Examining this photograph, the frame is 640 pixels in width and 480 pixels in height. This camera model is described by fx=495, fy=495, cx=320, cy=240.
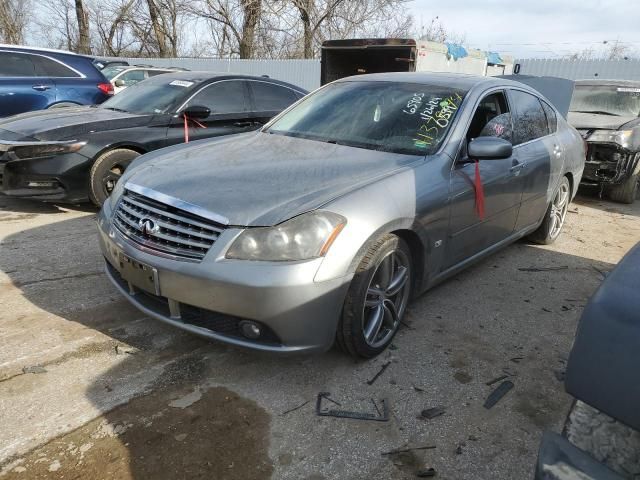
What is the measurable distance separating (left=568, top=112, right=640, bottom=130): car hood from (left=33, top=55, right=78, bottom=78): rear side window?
7.78 meters

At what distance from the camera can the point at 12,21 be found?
34688 mm

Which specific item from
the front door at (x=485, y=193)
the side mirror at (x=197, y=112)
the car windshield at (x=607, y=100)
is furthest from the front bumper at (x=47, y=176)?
the car windshield at (x=607, y=100)

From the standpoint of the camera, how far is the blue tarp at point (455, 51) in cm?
1123

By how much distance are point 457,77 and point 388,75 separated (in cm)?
54

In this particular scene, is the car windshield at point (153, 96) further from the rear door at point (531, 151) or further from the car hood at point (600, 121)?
the car hood at point (600, 121)

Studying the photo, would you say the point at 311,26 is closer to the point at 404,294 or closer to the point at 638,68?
the point at 638,68

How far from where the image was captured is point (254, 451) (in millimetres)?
2109

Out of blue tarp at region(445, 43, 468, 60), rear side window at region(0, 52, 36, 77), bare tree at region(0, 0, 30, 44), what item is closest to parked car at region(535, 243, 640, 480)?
rear side window at region(0, 52, 36, 77)

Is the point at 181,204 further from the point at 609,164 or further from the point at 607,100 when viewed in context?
the point at 607,100

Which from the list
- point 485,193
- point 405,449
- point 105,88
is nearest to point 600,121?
point 485,193

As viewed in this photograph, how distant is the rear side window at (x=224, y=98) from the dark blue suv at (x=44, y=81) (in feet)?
10.3

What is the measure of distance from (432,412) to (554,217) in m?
3.28

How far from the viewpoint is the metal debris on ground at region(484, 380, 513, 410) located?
254 cm

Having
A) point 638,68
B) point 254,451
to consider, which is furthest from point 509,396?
point 638,68
